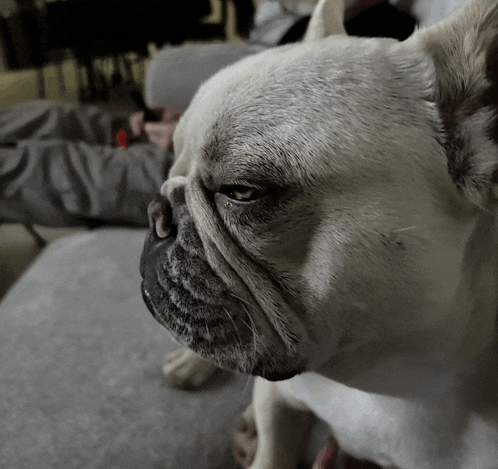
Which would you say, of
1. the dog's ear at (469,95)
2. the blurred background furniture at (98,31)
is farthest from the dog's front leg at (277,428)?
the blurred background furniture at (98,31)

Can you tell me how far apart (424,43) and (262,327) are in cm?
30

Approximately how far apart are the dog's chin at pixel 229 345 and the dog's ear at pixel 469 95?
232mm

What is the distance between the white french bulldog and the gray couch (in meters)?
0.26

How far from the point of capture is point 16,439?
25.1 inches

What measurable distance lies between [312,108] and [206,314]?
22 cm

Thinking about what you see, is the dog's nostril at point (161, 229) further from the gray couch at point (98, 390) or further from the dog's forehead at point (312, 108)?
the gray couch at point (98, 390)

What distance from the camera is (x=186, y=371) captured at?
0.73 metres

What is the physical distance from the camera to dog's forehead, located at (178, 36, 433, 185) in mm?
374

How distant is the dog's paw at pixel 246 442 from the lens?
654 mm

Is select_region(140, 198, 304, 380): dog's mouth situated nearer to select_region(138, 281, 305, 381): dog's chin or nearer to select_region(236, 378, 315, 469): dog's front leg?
select_region(138, 281, 305, 381): dog's chin

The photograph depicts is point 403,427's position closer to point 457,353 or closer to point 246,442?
point 457,353

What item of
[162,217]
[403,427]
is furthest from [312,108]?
[403,427]

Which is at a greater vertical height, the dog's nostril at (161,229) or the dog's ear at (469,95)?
the dog's ear at (469,95)

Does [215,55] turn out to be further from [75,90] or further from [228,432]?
[75,90]
